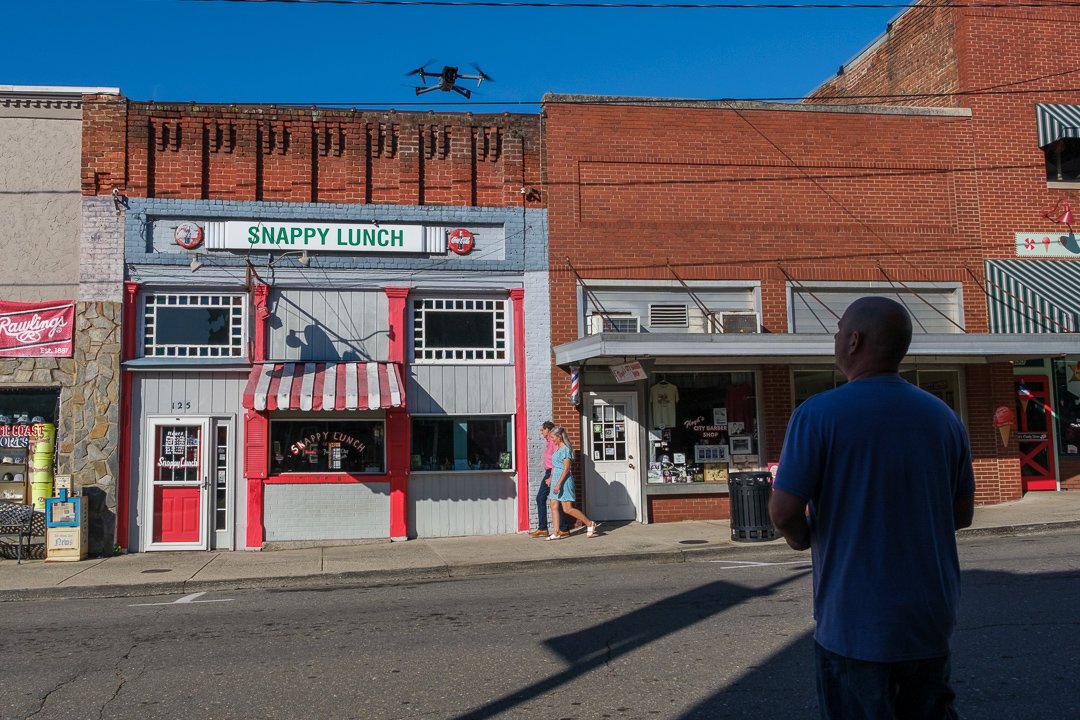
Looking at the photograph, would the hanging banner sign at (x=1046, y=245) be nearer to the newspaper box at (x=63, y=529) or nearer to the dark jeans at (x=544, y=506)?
the dark jeans at (x=544, y=506)

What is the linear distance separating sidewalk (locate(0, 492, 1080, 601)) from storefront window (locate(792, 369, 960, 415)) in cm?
249

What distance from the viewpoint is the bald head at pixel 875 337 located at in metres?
2.83

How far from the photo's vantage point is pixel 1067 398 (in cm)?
1714

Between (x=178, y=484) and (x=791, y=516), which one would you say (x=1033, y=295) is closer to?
(x=178, y=484)

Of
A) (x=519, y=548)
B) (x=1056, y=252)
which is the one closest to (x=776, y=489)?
(x=519, y=548)

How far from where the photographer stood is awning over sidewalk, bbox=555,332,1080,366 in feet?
44.5

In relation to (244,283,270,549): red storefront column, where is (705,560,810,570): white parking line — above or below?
below

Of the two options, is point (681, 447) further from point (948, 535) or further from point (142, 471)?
point (948, 535)

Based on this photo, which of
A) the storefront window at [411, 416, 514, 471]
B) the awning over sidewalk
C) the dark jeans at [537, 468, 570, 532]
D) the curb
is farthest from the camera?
the storefront window at [411, 416, 514, 471]

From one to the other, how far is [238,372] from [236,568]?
331 centimetres

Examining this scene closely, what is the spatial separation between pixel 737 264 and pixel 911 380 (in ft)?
12.1

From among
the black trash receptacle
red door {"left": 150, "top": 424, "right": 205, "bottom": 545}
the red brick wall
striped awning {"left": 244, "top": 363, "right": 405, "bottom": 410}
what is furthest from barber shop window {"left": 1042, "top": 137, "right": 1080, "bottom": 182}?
red door {"left": 150, "top": 424, "right": 205, "bottom": 545}

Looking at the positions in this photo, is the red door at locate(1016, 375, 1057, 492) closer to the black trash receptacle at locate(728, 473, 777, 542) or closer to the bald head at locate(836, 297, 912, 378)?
the black trash receptacle at locate(728, 473, 777, 542)

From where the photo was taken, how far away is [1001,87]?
1691cm
